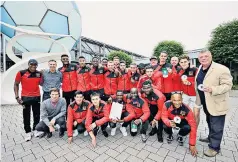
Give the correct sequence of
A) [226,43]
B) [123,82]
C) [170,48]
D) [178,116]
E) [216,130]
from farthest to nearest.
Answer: [170,48]
[226,43]
[123,82]
[178,116]
[216,130]

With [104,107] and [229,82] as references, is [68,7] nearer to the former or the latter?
[104,107]

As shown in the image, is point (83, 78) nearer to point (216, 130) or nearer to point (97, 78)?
point (97, 78)

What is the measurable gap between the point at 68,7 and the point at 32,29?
2.25 meters

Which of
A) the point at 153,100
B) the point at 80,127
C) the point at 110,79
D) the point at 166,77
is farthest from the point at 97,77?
the point at 166,77

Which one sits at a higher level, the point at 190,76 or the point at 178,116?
the point at 190,76

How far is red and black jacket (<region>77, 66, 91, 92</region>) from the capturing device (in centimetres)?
481

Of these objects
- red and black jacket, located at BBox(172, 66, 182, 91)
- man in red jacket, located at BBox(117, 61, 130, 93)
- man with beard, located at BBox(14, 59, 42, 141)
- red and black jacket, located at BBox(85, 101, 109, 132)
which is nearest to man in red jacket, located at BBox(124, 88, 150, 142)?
red and black jacket, located at BBox(85, 101, 109, 132)

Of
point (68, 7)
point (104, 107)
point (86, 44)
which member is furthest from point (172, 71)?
point (86, 44)

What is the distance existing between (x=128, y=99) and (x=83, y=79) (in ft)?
4.76

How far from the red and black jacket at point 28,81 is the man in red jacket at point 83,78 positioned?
1089mm

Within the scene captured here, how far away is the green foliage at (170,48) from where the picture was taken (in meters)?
22.5

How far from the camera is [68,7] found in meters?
9.23

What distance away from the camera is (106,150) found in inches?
134

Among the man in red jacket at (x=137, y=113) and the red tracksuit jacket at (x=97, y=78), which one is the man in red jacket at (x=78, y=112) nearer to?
the red tracksuit jacket at (x=97, y=78)
